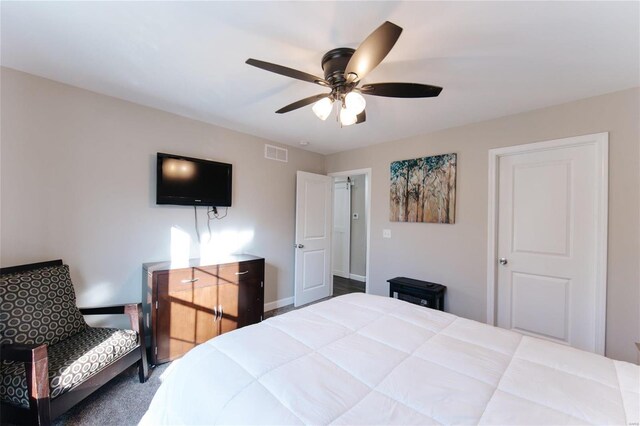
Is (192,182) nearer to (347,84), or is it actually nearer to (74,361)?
(74,361)

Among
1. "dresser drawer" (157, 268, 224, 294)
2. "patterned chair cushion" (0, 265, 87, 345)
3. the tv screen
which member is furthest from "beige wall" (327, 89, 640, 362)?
"patterned chair cushion" (0, 265, 87, 345)

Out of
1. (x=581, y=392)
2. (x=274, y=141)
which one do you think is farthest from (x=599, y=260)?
(x=274, y=141)

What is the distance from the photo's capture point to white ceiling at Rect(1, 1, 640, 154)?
1.31 metres

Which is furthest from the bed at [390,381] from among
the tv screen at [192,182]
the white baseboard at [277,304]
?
the white baseboard at [277,304]

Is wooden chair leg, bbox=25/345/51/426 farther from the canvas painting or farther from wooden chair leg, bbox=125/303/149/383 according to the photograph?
the canvas painting

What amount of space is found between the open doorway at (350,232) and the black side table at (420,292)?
2080 millimetres

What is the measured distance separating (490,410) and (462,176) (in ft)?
8.17

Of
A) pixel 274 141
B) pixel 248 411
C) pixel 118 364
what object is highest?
pixel 274 141

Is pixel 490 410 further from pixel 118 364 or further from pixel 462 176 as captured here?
pixel 462 176

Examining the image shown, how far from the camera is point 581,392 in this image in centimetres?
96

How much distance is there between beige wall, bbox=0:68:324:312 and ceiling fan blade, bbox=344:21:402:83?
2.20 metres

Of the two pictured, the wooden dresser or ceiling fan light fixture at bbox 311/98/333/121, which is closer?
ceiling fan light fixture at bbox 311/98/333/121

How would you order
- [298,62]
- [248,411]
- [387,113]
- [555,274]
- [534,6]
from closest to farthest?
[248,411]
[534,6]
[298,62]
[555,274]
[387,113]

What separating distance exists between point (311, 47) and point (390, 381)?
5.99 ft
